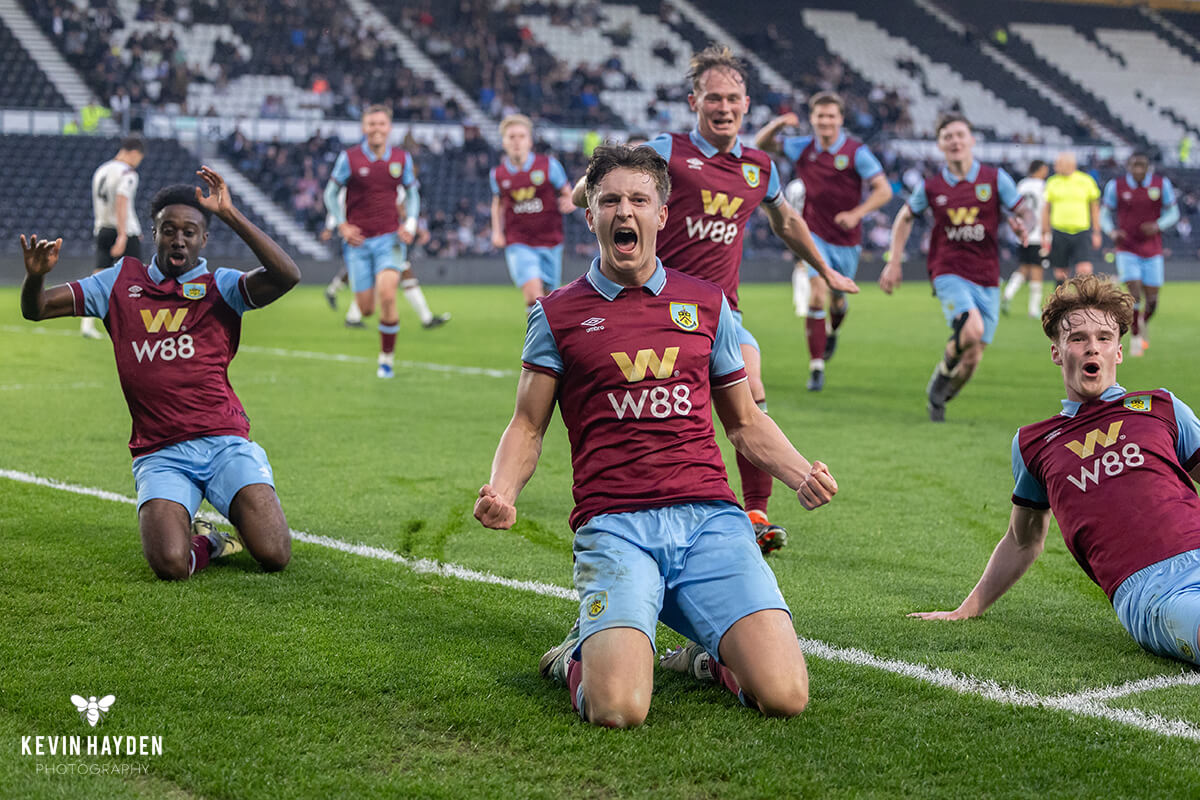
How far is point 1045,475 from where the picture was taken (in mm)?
4418

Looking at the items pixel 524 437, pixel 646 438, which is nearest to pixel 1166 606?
pixel 646 438

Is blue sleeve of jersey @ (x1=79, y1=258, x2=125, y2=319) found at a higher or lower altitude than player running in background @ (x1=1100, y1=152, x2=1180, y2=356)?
lower

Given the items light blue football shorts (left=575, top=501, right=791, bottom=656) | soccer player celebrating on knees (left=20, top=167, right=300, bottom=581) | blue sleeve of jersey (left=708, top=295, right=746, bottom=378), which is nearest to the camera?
light blue football shorts (left=575, top=501, right=791, bottom=656)

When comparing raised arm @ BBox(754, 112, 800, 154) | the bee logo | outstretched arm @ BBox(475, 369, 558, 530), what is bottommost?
the bee logo

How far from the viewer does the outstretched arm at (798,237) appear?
21.2 feet

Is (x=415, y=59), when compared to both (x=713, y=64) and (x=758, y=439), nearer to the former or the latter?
(x=713, y=64)

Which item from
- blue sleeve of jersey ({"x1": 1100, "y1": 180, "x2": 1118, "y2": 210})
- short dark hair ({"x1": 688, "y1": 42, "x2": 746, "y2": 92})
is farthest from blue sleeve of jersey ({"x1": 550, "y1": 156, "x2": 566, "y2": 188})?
short dark hair ({"x1": 688, "y1": 42, "x2": 746, "y2": 92})

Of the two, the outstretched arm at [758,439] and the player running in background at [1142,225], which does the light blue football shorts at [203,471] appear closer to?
the outstretched arm at [758,439]

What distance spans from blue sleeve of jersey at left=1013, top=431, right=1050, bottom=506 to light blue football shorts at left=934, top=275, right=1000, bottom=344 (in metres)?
Result: 5.53

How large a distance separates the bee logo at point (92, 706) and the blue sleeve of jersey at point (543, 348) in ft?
5.15

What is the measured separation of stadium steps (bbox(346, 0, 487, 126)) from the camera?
35.2m

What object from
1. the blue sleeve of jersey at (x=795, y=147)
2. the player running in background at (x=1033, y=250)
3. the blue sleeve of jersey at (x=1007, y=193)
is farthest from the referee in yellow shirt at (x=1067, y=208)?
the blue sleeve of jersey at (x=1007, y=193)

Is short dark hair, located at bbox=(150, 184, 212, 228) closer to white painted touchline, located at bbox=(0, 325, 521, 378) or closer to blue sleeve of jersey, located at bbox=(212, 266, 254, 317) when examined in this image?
blue sleeve of jersey, located at bbox=(212, 266, 254, 317)

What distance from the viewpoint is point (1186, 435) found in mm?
4371
